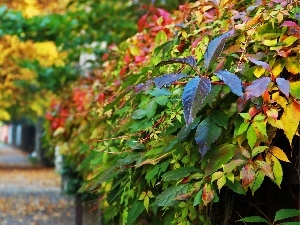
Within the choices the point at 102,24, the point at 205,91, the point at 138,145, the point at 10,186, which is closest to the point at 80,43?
the point at 102,24

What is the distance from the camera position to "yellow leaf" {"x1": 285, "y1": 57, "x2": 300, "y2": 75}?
2668 millimetres

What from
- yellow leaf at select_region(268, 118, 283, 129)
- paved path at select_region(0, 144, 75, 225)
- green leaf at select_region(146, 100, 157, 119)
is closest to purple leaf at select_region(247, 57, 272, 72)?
yellow leaf at select_region(268, 118, 283, 129)

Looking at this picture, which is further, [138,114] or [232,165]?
[138,114]

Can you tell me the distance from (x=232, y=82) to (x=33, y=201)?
44.1 feet

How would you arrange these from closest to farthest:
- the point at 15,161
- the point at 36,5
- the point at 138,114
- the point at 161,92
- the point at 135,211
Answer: the point at 161,92, the point at 135,211, the point at 138,114, the point at 36,5, the point at 15,161

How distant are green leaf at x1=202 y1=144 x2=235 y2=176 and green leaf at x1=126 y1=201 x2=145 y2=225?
2.09 feet

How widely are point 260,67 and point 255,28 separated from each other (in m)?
0.32

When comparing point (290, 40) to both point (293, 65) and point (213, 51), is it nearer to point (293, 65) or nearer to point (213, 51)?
point (293, 65)

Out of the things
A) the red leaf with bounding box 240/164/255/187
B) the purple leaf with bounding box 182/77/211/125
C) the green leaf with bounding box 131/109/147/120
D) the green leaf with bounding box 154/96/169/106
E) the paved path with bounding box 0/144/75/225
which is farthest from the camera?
the paved path with bounding box 0/144/75/225

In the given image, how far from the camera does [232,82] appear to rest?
7.83ft

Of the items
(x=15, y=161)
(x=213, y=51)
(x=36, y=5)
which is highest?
(x=213, y=51)

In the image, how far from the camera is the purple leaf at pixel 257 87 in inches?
96.6

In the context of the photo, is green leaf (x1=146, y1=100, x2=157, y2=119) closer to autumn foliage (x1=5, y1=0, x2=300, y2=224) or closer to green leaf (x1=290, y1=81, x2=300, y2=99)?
autumn foliage (x1=5, y1=0, x2=300, y2=224)

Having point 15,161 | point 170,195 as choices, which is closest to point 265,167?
point 170,195
